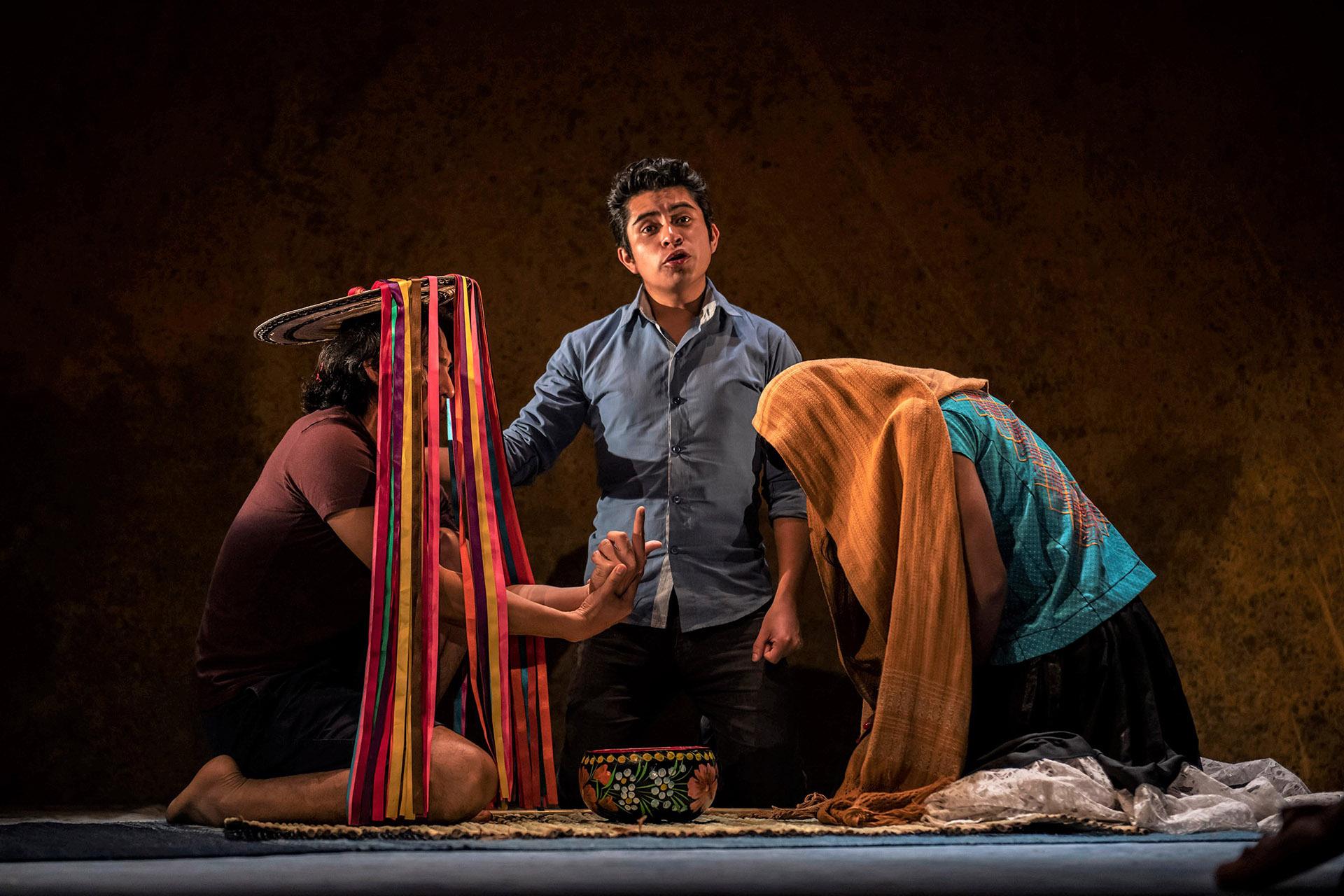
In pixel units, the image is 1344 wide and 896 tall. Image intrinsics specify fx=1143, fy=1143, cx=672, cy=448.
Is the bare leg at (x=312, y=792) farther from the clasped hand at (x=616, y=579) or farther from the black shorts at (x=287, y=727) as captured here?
the clasped hand at (x=616, y=579)

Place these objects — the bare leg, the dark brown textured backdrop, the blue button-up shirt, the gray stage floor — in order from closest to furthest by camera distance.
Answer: the gray stage floor, the bare leg, the blue button-up shirt, the dark brown textured backdrop

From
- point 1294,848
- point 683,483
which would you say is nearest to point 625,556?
point 683,483

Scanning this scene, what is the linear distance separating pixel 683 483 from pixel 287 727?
1.20 m

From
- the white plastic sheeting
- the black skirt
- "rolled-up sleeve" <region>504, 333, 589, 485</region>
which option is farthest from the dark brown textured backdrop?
A: the white plastic sheeting

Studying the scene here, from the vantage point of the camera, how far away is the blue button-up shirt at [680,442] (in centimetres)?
307

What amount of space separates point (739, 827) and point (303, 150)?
2.58 meters

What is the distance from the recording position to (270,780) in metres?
2.45

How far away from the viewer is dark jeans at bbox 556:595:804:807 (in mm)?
2957

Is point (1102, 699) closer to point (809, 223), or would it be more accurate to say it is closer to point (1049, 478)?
point (1049, 478)

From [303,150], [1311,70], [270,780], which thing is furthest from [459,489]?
[1311,70]

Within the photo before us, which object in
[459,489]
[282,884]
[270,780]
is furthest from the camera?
[459,489]

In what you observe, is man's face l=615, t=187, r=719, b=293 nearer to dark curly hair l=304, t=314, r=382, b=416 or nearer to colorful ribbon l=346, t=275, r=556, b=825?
colorful ribbon l=346, t=275, r=556, b=825

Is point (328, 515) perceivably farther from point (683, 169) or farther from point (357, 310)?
point (683, 169)

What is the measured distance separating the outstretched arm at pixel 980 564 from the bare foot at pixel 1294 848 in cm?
100
